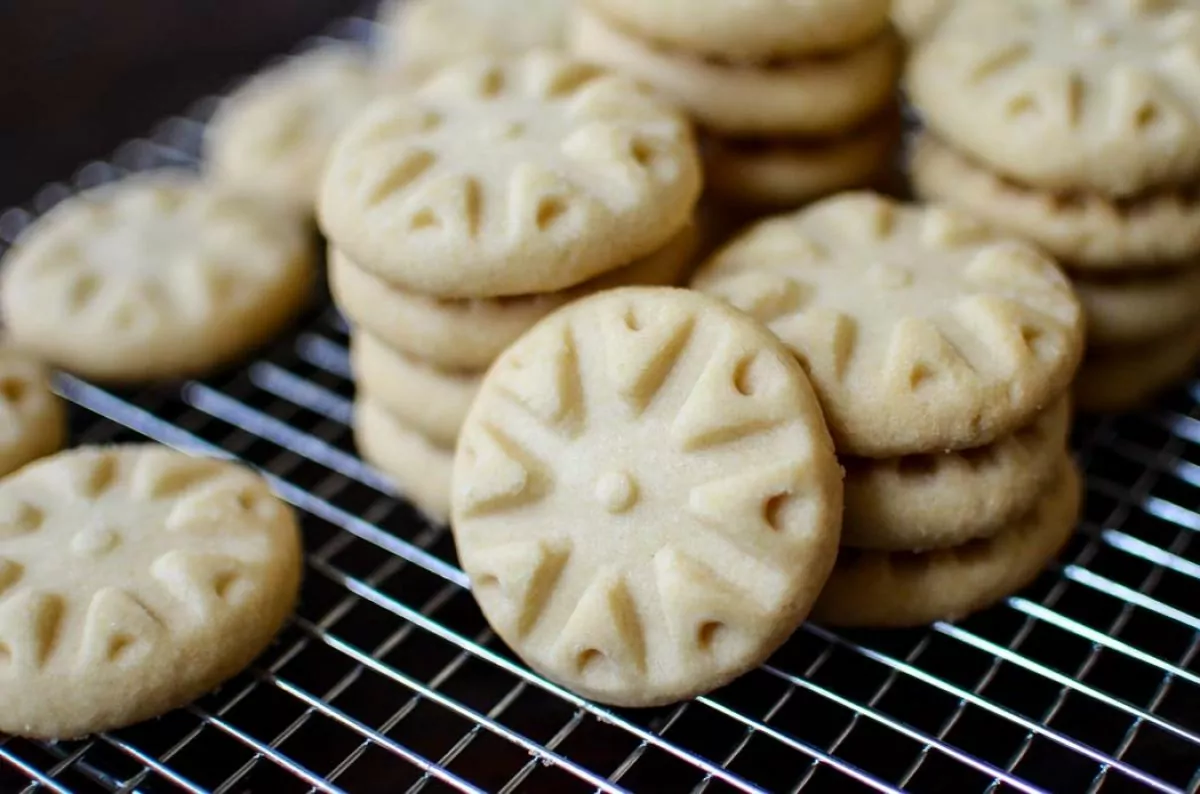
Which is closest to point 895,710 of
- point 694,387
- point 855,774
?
point 855,774

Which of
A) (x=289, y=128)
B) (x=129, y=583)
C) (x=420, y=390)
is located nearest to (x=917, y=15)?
(x=420, y=390)

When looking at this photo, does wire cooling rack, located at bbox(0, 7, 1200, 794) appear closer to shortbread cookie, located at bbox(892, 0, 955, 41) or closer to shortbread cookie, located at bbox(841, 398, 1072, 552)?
shortbread cookie, located at bbox(841, 398, 1072, 552)

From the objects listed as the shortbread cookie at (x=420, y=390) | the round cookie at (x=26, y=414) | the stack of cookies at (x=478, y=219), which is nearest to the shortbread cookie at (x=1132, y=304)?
the stack of cookies at (x=478, y=219)

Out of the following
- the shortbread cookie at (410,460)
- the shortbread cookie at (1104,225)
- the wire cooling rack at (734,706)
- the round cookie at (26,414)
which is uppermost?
the shortbread cookie at (1104,225)

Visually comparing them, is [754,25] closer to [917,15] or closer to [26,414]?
[917,15]

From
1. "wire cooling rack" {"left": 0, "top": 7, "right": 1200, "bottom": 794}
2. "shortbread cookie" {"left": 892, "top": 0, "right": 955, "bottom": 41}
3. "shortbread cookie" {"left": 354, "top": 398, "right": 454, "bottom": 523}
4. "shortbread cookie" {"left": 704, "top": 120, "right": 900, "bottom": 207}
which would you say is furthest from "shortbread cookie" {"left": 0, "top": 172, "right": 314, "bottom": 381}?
"shortbread cookie" {"left": 892, "top": 0, "right": 955, "bottom": 41}

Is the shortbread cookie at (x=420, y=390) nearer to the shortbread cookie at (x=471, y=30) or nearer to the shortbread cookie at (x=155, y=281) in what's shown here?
the shortbread cookie at (x=155, y=281)
